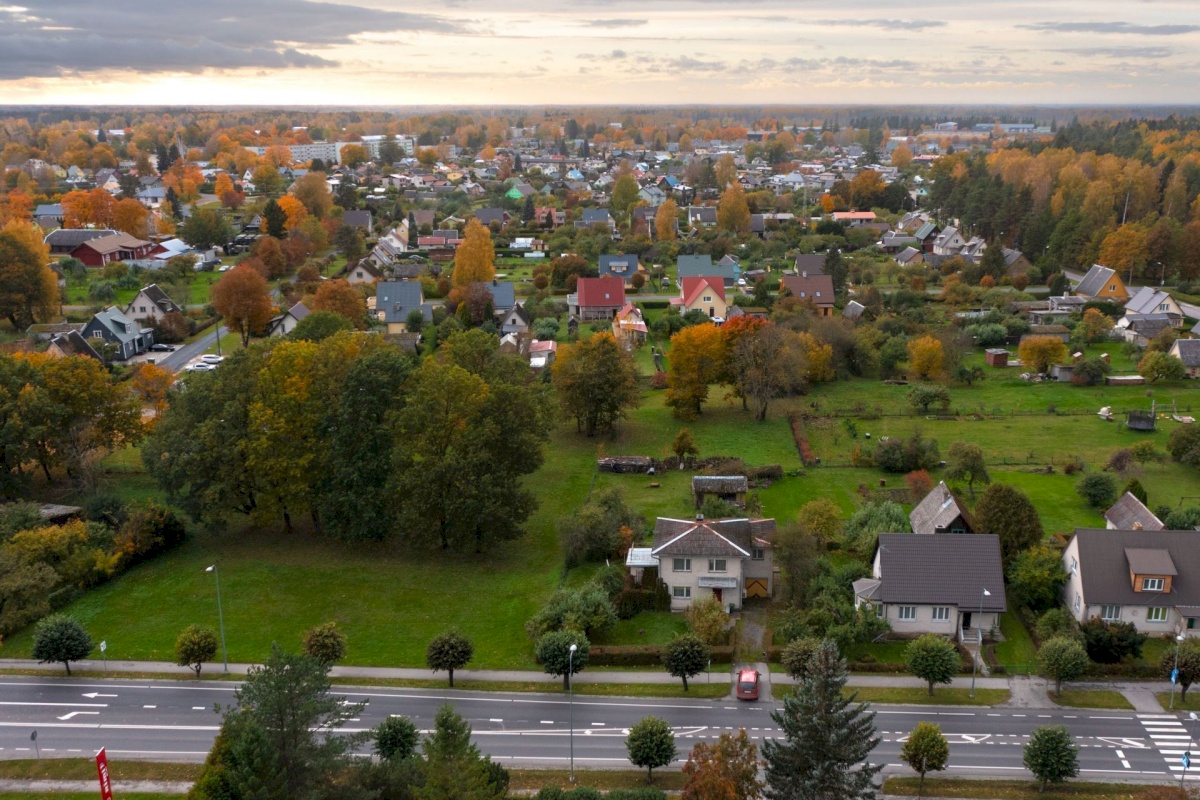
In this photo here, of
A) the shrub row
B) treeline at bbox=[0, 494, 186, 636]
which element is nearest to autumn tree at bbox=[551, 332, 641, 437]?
treeline at bbox=[0, 494, 186, 636]

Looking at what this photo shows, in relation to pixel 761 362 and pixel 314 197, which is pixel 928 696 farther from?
pixel 314 197

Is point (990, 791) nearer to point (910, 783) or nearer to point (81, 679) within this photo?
point (910, 783)

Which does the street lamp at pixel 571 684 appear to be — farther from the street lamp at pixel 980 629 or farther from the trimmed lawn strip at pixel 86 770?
the street lamp at pixel 980 629

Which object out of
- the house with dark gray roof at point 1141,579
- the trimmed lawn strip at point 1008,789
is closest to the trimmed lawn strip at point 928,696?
the trimmed lawn strip at point 1008,789

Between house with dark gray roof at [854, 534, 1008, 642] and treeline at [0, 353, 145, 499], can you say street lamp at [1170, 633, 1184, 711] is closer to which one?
house with dark gray roof at [854, 534, 1008, 642]

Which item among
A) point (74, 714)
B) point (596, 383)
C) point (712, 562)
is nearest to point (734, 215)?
point (596, 383)
